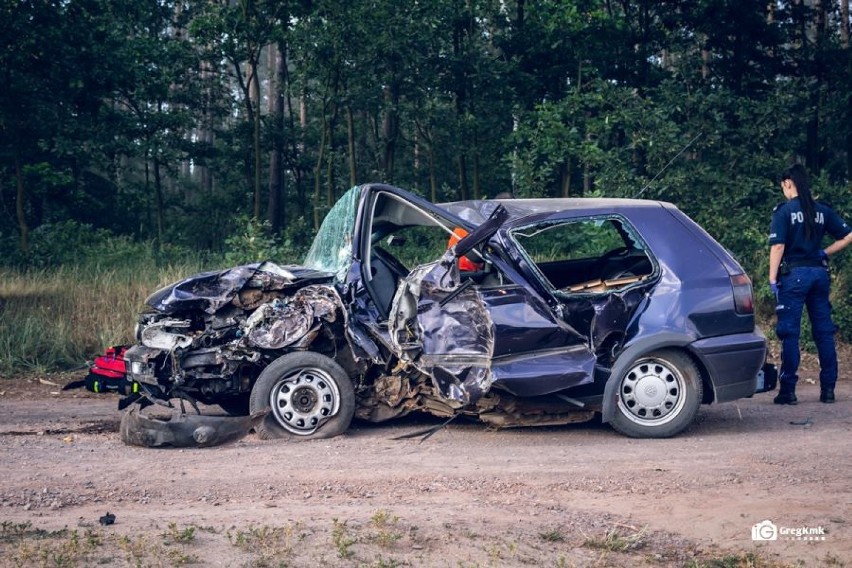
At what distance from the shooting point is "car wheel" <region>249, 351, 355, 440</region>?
712 cm

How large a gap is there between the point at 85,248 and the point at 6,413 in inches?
452

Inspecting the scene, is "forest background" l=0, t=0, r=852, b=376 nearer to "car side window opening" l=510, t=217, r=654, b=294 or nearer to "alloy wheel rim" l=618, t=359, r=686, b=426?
"car side window opening" l=510, t=217, r=654, b=294

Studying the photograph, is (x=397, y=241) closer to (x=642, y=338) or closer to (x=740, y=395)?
(x=642, y=338)

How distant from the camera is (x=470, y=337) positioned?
6.88 m

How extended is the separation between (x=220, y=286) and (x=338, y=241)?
1.07 m

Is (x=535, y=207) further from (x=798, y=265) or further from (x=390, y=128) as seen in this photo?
(x=390, y=128)

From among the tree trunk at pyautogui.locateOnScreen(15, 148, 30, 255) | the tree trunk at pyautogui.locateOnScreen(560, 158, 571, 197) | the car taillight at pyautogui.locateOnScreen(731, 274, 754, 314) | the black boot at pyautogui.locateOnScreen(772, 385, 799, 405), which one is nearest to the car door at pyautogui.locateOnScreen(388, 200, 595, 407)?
the car taillight at pyautogui.locateOnScreen(731, 274, 754, 314)

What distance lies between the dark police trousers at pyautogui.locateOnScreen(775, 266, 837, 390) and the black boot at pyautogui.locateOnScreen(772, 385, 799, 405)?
3 centimetres

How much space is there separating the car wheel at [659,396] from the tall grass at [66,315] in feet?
22.1

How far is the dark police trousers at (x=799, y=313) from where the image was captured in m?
8.46

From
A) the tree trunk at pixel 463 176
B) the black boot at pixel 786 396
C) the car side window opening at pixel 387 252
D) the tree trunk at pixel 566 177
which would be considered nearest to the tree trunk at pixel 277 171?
the tree trunk at pixel 463 176

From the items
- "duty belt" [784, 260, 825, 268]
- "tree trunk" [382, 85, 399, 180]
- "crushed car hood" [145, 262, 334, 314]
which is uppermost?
"tree trunk" [382, 85, 399, 180]

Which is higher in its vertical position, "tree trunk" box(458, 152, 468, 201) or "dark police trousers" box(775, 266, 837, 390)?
"tree trunk" box(458, 152, 468, 201)

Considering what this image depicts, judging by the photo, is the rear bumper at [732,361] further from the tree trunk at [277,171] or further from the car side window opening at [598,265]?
the tree trunk at [277,171]
